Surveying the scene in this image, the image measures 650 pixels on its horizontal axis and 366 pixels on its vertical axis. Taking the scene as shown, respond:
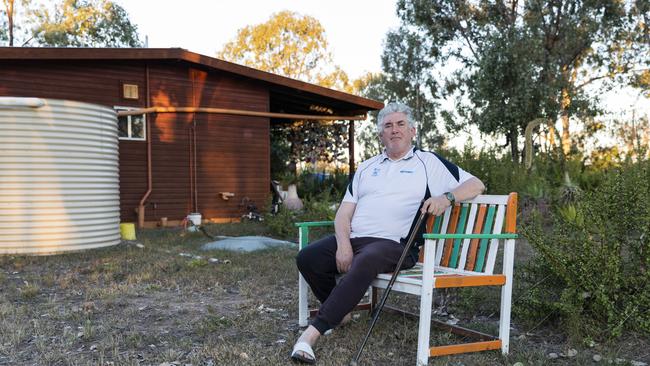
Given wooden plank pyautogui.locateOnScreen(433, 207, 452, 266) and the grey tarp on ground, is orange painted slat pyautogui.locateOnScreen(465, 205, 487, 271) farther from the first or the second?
the grey tarp on ground

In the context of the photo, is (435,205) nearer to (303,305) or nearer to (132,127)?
(303,305)

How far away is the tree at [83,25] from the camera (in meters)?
30.2

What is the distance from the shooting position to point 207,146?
39.3ft

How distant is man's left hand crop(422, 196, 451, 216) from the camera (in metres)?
3.16

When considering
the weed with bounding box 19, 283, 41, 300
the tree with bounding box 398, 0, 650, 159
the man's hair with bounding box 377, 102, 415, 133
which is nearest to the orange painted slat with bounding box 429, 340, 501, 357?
the man's hair with bounding box 377, 102, 415, 133

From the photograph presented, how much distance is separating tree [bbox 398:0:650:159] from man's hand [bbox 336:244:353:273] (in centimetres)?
1422

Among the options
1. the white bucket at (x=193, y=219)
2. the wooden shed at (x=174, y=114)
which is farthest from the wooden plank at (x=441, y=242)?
the wooden shed at (x=174, y=114)

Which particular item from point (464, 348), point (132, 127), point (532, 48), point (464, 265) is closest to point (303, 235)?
point (464, 265)

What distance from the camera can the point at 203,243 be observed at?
26.7 feet

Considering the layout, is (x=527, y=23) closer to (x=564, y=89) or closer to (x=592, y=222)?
(x=564, y=89)

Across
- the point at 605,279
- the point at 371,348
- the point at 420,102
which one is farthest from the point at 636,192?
the point at 420,102

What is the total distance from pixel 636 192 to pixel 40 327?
3.55 metres

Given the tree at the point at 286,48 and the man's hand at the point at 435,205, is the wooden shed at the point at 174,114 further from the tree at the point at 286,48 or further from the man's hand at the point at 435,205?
the tree at the point at 286,48

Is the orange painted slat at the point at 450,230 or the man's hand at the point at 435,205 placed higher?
the man's hand at the point at 435,205
